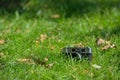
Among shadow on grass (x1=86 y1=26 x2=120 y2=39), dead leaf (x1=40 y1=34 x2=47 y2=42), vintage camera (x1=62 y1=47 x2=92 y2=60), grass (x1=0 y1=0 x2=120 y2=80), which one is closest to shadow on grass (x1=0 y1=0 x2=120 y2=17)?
grass (x1=0 y1=0 x2=120 y2=80)

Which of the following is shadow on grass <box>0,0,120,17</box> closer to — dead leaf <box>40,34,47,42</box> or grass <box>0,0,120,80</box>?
grass <box>0,0,120,80</box>

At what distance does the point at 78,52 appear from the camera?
14.9 feet

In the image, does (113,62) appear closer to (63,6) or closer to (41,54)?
(41,54)

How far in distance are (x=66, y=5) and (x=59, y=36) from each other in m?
1.26

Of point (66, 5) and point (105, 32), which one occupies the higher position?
point (66, 5)

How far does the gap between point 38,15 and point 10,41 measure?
1.26 meters

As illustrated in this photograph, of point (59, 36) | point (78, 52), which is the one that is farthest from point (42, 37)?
point (78, 52)

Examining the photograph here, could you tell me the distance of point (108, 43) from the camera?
4.87 meters

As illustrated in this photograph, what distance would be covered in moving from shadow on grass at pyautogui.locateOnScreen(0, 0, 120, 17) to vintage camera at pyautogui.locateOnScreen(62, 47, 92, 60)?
5.37 feet

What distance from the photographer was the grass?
423cm

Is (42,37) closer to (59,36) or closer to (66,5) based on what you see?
(59,36)

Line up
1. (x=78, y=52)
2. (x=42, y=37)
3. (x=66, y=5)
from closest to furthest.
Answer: (x=78, y=52), (x=42, y=37), (x=66, y=5)

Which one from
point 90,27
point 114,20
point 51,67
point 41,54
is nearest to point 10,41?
point 41,54

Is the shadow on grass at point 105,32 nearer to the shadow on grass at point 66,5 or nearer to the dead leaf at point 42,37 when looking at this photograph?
the dead leaf at point 42,37
